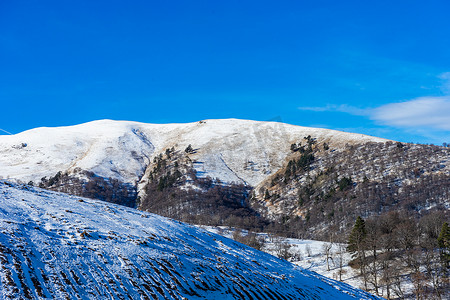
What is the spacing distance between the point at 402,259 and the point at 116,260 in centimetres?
5693

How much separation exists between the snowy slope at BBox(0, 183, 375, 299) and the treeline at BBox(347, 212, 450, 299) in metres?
30.8

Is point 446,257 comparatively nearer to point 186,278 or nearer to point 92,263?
point 186,278

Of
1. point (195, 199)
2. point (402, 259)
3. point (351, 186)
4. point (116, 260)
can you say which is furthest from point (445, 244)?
point (195, 199)

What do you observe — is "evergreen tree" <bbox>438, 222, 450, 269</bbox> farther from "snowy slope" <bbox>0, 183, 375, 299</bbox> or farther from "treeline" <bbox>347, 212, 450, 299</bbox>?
"snowy slope" <bbox>0, 183, 375, 299</bbox>

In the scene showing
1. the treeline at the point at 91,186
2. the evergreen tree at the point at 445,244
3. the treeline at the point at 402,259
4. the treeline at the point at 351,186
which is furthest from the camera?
the treeline at the point at 91,186

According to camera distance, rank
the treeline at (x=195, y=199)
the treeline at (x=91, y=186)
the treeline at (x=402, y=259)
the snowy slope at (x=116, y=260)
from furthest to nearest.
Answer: the treeline at (x=91, y=186), the treeline at (x=195, y=199), the treeline at (x=402, y=259), the snowy slope at (x=116, y=260)

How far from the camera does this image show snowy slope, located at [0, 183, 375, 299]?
13.5 meters

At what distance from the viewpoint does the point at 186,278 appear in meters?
17.4

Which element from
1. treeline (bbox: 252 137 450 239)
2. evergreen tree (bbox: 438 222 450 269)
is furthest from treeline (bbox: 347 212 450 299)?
treeline (bbox: 252 137 450 239)

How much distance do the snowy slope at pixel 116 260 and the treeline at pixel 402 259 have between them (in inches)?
1214

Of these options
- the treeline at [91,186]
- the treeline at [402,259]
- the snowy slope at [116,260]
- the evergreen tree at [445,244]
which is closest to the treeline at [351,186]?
the treeline at [402,259]

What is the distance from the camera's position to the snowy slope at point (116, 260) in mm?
13531

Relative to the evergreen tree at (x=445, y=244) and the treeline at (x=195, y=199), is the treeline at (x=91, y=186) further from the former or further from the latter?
the evergreen tree at (x=445, y=244)

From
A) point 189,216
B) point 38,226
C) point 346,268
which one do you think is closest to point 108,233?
point 38,226
